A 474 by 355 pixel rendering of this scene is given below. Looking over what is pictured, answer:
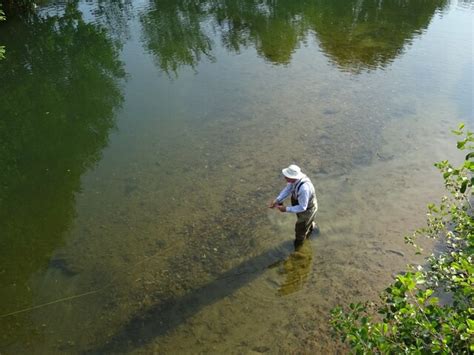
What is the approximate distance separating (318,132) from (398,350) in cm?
960

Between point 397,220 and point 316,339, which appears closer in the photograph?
point 316,339

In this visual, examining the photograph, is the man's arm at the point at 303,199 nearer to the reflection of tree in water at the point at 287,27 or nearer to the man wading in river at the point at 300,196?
the man wading in river at the point at 300,196

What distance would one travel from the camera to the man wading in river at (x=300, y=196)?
7.34 m

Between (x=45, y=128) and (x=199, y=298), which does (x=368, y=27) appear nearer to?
(x=45, y=128)

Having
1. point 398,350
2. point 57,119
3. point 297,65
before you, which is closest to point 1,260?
point 57,119

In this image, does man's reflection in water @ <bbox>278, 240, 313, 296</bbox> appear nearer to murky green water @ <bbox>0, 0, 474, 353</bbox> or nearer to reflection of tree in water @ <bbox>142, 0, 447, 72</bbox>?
murky green water @ <bbox>0, 0, 474, 353</bbox>

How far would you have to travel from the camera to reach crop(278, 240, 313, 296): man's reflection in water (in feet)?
25.8

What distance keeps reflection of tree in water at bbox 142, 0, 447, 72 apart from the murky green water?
0.17m

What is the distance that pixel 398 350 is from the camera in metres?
3.15

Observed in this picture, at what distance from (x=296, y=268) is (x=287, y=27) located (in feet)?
51.8

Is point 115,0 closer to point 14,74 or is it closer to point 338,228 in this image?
point 14,74

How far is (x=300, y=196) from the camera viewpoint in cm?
745

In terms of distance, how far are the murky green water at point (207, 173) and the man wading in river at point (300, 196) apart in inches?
33.9

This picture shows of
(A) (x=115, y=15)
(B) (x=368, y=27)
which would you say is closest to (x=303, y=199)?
(B) (x=368, y=27)
